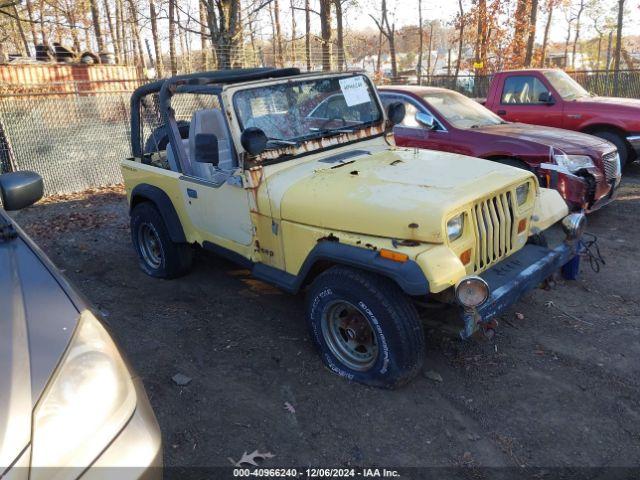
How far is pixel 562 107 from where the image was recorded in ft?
Answer: 28.3

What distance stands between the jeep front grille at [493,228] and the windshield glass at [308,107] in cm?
152

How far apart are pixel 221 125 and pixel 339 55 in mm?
13520

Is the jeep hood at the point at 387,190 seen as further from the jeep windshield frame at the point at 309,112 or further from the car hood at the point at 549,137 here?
the car hood at the point at 549,137

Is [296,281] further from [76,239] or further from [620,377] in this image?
[76,239]

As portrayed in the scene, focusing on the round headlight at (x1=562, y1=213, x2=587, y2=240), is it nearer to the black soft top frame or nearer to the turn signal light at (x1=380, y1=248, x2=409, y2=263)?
the turn signal light at (x1=380, y1=248, x2=409, y2=263)

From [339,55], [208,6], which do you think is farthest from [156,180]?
[339,55]

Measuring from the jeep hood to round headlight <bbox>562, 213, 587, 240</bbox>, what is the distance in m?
0.48

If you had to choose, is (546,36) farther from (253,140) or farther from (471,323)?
(471,323)

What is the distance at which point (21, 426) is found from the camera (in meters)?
1.71

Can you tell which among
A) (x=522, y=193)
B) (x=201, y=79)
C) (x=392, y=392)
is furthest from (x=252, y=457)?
(x=201, y=79)

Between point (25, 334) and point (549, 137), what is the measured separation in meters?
6.33

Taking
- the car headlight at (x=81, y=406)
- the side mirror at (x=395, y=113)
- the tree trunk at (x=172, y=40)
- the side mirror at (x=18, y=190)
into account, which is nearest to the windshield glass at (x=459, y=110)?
the side mirror at (x=395, y=113)

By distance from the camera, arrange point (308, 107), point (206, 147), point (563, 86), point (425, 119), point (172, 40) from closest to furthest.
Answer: point (206, 147) < point (308, 107) < point (425, 119) < point (563, 86) < point (172, 40)

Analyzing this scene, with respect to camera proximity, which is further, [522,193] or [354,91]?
[354,91]
